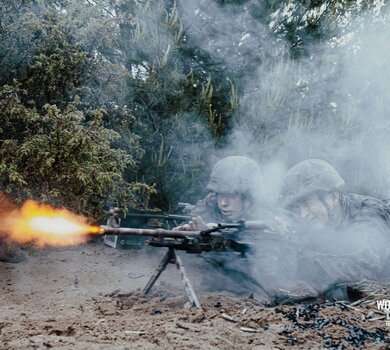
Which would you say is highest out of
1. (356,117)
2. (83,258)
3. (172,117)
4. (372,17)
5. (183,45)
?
(372,17)

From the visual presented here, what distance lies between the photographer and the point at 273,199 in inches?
288

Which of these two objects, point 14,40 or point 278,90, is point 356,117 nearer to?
point 278,90

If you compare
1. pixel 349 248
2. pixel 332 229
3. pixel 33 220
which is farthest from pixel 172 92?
pixel 349 248

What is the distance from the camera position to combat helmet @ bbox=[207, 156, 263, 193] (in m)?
7.00

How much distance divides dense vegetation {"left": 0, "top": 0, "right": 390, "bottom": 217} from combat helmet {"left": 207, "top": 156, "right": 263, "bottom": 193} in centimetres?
170

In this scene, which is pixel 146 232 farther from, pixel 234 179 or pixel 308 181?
pixel 308 181

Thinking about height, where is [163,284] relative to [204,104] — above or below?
below

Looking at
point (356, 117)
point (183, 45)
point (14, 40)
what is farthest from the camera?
point (356, 117)

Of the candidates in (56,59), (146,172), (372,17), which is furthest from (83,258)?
(372,17)

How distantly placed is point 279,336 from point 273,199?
12.4ft

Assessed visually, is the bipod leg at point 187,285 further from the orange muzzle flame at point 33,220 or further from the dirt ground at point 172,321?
the orange muzzle flame at point 33,220

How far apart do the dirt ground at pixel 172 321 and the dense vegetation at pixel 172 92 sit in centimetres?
213

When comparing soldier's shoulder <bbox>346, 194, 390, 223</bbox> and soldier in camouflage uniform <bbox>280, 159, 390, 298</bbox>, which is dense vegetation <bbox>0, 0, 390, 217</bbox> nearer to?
soldier in camouflage uniform <bbox>280, 159, 390, 298</bbox>

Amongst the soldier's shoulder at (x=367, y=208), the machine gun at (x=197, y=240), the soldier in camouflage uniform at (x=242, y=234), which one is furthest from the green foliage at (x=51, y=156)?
the soldier's shoulder at (x=367, y=208)
